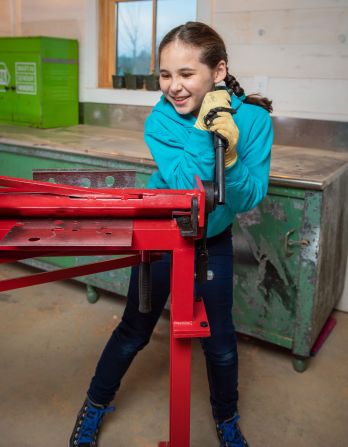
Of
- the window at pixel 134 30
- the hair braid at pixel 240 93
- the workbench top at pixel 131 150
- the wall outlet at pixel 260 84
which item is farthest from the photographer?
the window at pixel 134 30

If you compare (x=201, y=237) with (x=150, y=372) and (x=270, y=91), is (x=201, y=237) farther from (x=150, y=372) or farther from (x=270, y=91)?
(x=270, y=91)

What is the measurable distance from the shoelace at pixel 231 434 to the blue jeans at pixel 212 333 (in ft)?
0.06

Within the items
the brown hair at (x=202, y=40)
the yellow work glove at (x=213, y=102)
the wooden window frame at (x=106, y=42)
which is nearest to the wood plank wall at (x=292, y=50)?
the wooden window frame at (x=106, y=42)

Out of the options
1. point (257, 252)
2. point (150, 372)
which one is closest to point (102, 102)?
point (257, 252)

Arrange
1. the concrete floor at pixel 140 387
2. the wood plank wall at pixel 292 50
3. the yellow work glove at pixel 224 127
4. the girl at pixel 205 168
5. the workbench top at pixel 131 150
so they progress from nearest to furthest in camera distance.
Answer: the yellow work glove at pixel 224 127, the girl at pixel 205 168, the concrete floor at pixel 140 387, the workbench top at pixel 131 150, the wood plank wall at pixel 292 50

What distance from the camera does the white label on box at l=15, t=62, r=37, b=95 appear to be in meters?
2.66

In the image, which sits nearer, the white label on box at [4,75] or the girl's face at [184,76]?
the girl's face at [184,76]

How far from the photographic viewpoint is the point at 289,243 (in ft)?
5.78

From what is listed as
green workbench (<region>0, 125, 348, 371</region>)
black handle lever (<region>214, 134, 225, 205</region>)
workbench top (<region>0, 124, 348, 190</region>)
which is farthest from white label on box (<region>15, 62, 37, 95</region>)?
black handle lever (<region>214, 134, 225, 205</region>)

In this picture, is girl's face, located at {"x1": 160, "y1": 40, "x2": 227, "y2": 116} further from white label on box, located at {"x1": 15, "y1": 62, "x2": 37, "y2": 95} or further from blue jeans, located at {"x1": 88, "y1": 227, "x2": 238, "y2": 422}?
white label on box, located at {"x1": 15, "y1": 62, "x2": 37, "y2": 95}

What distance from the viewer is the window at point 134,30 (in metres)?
2.55

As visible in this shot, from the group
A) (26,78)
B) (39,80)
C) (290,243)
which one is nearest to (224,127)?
(290,243)

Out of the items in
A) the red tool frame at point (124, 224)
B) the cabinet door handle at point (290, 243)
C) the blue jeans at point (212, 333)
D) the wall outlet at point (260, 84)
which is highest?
the wall outlet at point (260, 84)

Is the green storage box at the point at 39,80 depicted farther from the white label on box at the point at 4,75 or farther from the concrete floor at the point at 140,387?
the concrete floor at the point at 140,387
